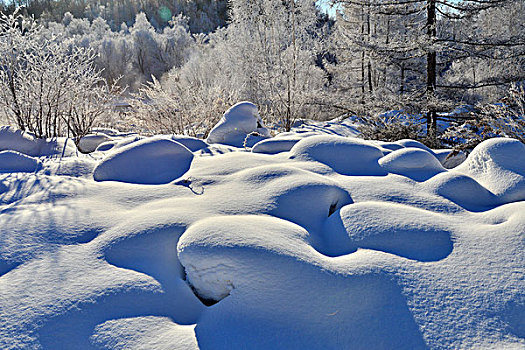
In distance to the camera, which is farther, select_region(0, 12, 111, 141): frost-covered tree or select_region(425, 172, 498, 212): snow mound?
select_region(0, 12, 111, 141): frost-covered tree

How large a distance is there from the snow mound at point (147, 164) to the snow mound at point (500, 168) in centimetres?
186

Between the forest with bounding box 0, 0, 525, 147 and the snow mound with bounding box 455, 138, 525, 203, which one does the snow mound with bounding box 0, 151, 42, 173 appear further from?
the snow mound with bounding box 455, 138, 525, 203

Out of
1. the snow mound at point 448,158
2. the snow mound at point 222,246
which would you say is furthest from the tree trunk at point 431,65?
the snow mound at point 222,246

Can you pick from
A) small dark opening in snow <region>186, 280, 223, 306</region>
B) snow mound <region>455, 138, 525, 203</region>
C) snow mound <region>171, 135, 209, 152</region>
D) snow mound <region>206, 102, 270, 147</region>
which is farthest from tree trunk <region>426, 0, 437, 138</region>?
small dark opening in snow <region>186, 280, 223, 306</region>

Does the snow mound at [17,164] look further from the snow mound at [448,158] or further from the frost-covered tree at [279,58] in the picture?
the frost-covered tree at [279,58]

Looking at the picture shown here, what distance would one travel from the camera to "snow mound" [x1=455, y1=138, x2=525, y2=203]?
1.68 metres

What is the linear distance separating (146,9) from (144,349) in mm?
53873

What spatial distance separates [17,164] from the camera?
2.36 meters

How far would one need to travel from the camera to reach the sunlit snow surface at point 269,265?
2.95 ft

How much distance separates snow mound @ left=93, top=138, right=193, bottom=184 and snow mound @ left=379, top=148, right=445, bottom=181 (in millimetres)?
1389

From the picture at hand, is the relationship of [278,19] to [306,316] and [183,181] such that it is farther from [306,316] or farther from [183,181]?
[306,316]

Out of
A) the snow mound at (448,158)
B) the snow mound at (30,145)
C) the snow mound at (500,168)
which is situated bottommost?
the snow mound at (448,158)

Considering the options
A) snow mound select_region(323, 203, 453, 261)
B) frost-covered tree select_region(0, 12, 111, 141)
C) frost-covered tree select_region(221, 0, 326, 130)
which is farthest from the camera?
frost-covered tree select_region(221, 0, 326, 130)

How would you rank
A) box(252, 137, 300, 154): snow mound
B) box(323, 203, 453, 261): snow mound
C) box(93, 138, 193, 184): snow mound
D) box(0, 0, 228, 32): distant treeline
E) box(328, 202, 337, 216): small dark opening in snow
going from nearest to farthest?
box(323, 203, 453, 261): snow mound, box(328, 202, 337, 216): small dark opening in snow, box(93, 138, 193, 184): snow mound, box(252, 137, 300, 154): snow mound, box(0, 0, 228, 32): distant treeline
